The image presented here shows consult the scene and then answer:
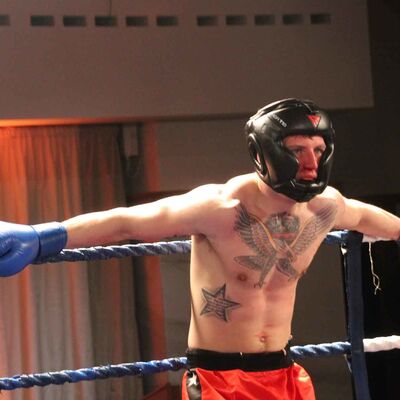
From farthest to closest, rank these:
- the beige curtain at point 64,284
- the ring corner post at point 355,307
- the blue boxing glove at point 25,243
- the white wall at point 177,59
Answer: the beige curtain at point 64,284
the white wall at point 177,59
the ring corner post at point 355,307
the blue boxing glove at point 25,243

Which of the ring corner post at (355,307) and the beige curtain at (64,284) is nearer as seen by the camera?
the ring corner post at (355,307)

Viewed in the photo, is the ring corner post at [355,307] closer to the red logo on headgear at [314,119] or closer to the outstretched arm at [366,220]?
the outstretched arm at [366,220]

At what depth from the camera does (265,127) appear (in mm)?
1633

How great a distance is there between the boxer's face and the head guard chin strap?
11 millimetres

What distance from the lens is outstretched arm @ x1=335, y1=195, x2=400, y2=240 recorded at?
1.83 metres

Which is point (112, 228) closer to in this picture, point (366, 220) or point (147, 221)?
point (147, 221)

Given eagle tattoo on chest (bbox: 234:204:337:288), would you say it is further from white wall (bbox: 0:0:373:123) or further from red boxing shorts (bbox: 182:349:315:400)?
white wall (bbox: 0:0:373:123)

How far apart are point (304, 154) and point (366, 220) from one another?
338mm

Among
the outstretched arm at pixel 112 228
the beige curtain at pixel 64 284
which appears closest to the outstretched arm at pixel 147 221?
the outstretched arm at pixel 112 228

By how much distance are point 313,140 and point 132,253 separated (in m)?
0.50

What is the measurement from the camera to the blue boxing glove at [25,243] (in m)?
1.46

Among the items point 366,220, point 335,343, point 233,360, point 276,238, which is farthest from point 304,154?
point 335,343

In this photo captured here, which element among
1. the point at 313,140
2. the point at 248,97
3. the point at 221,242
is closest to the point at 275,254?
the point at 221,242

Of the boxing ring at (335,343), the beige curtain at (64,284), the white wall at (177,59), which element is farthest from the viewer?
the beige curtain at (64,284)
